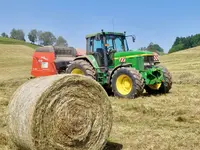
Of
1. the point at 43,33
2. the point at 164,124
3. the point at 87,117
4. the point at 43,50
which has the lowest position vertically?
the point at 164,124

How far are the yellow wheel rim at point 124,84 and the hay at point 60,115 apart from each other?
497 centimetres

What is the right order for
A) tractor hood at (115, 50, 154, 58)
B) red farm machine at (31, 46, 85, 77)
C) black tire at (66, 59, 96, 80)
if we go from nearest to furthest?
tractor hood at (115, 50, 154, 58) → black tire at (66, 59, 96, 80) → red farm machine at (31, 46, 85, 77)

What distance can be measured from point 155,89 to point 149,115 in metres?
3.55

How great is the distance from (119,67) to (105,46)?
85 cm

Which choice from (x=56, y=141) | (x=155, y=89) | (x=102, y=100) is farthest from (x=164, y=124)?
(x=155, y=89)

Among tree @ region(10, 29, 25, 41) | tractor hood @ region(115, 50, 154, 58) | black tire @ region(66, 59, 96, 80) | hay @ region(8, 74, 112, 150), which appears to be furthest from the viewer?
tree @ region(10, 29, 25, 41)

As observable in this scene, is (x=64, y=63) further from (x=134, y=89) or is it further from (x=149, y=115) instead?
(x=149, y=115)

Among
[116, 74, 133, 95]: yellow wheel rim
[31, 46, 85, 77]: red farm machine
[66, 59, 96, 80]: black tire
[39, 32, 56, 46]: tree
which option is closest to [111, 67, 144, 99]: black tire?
[116, 74, 133, 95]: yellow wheel rim

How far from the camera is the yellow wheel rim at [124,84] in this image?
9578mm

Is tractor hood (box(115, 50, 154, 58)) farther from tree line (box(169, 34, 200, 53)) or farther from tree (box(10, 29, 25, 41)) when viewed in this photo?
tree (box(10, 29, 25, 41))

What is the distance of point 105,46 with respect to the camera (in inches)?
403

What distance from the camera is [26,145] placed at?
13.4 ft

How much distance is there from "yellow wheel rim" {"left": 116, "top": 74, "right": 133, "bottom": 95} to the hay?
497cm

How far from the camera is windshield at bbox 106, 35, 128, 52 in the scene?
10380 millimetres
